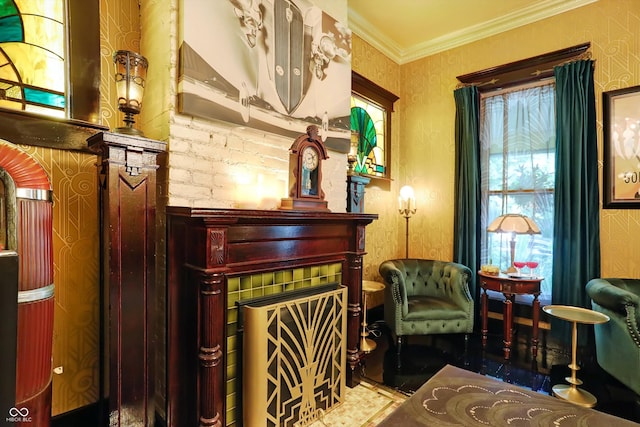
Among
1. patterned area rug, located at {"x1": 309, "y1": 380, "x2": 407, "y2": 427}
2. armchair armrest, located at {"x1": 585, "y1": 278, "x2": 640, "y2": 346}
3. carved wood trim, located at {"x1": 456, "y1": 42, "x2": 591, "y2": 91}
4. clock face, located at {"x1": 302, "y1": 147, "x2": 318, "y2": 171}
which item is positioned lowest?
patterned area rug, located at {"x1": 309, "y1": 380, "x2": 407, "y2": 427}

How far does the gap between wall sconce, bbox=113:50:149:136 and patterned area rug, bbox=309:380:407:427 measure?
2.08 metres

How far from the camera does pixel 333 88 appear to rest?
274 centimetres

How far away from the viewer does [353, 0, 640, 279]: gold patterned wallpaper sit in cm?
303

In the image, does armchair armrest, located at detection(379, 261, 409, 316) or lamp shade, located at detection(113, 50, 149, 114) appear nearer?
lamp shade, located at detection(113, 50, 149, 114)

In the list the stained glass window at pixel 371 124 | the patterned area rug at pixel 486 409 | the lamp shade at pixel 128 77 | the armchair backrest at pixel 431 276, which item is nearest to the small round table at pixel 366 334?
the armchair backrest at pixel 431 276

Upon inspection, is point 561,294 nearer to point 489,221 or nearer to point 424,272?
point 489,221

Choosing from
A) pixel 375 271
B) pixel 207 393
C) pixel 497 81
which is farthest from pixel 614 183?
pixel 207 393

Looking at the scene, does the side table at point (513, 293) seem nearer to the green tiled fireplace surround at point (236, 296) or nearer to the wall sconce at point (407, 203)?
the wall sconce at point (407, 203)

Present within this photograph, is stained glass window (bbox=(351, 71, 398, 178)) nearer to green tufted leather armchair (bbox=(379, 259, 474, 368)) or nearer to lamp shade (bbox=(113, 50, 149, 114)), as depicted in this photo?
green tufted leather armchair (bbox=(379, 259, 474, 368))

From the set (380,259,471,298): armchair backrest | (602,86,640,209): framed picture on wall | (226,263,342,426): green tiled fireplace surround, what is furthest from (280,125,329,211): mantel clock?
(602,86,640,209): framed picture on wall

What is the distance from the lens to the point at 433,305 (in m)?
3.13

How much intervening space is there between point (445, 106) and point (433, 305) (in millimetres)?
2451

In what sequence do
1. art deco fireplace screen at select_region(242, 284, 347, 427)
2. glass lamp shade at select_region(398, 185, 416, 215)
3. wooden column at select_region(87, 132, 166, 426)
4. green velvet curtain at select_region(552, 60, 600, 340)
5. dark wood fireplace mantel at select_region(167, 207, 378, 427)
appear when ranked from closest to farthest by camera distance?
wooden column at select_region(87, 132, 166, 426), dark wood fireplace mantel at select_region(167, 207, 378, 427), art deco fireplace screen at select_region(242, 284, 347, 427), green velvet curtain at select_region(552, 60, 600, 340), glass lamp shade at select_region(398, 185, 416, 215)

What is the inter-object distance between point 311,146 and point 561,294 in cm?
288
